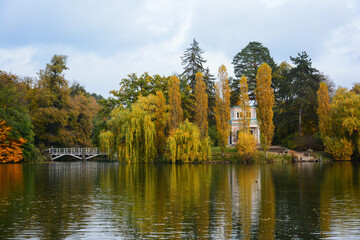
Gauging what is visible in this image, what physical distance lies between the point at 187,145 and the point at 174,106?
25.1 feet

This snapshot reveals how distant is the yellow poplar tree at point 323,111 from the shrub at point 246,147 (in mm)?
11491

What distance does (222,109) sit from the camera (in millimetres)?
57062

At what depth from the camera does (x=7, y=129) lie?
180 feet

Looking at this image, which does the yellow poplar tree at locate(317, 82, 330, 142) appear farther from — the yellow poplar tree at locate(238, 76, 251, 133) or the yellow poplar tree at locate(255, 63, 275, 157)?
the yellow poplar tree at locate(238, 76, 251, 133)

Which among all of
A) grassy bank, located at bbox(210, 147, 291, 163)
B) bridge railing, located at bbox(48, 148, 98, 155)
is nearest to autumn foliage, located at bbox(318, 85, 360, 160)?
grassy bank, located at bbox(210, 147, 291, 163)

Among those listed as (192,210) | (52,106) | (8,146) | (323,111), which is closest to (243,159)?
(323,111)

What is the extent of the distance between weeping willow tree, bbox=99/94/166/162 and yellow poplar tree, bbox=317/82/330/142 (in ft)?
77.2

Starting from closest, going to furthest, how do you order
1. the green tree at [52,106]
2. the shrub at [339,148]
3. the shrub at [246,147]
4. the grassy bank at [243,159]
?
1. the shrub at [246,147]
2. the grassy bank at [243,159]
3. the shrub at [339,148]
4. the green tree at [52,106]

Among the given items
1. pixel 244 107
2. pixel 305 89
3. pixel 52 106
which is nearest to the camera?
pixel 244 107

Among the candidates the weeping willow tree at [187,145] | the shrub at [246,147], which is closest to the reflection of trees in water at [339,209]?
the weeping willow tree at [187,145]

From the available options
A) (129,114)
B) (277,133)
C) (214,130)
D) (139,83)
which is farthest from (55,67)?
(277,133)

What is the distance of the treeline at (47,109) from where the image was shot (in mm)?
60125

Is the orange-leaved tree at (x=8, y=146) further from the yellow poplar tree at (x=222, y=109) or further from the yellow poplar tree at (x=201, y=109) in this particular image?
the yellow poplar tree at (x=222, y=109)

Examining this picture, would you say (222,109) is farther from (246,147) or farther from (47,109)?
(47,109)
